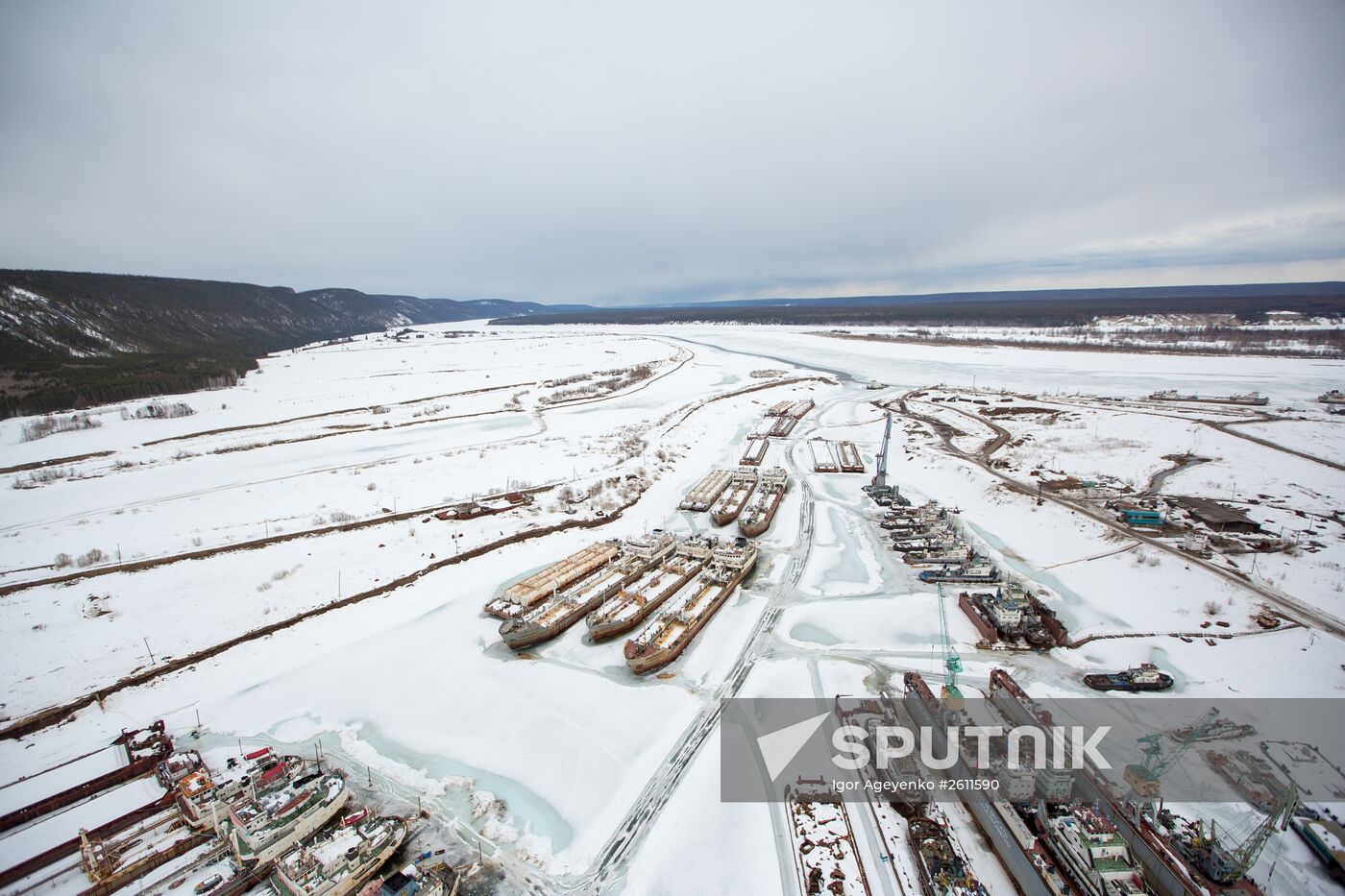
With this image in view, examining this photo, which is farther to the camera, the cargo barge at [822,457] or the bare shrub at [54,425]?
the bare shrub at [54,425]

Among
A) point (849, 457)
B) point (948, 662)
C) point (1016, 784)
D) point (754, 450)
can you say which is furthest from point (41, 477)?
point (849, 457)

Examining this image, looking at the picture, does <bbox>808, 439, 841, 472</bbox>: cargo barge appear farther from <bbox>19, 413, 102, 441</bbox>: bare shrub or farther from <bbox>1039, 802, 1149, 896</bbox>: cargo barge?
<bbox>19, 413, 102, 441</bbox>: bare shrub

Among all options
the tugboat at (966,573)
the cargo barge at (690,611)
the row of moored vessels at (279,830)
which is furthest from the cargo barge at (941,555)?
the row of moored vessels at (279,830)

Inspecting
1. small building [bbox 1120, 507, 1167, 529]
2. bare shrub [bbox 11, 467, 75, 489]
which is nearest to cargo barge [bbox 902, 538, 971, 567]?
small building [bbox 1120, 507, 1167, 529]

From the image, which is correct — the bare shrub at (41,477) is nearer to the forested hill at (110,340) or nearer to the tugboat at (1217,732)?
the forested hill at (110,340)

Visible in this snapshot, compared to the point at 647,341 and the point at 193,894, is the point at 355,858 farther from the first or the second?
the point at 647,341

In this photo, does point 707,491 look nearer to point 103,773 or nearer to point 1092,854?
point 1092,854
